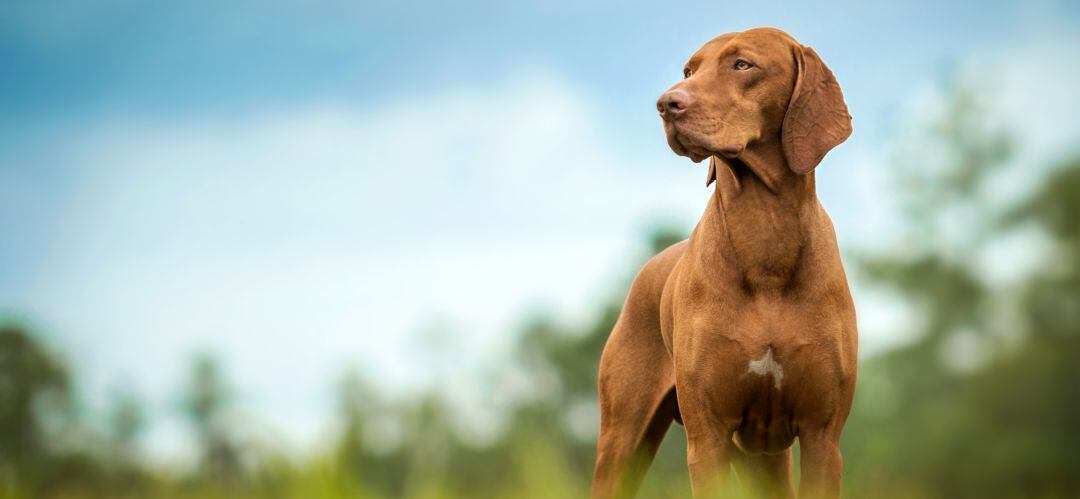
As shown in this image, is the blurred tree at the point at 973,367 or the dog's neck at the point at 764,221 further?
the blurred tree at the point at 973,367

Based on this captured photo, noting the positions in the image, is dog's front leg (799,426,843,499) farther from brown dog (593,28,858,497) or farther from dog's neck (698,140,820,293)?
dog's neck (698,140,820,293)

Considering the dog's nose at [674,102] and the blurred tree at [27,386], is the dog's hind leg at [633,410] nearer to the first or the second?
the dog's nose at [674,102]

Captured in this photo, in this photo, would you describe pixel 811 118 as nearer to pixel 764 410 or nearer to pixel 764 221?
pixel 764 221

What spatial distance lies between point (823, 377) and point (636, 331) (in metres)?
1.83

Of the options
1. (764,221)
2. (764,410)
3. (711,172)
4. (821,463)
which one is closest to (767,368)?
(764,410)

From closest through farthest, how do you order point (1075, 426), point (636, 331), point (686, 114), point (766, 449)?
point (686, 114) < point (766, 449) < point (636, 331) < point (1075, 426)

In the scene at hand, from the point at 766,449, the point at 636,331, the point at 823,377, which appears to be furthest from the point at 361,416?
the point at 636,331

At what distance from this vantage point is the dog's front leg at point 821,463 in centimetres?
611

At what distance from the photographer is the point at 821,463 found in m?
6.14

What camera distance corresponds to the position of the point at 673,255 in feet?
24.9

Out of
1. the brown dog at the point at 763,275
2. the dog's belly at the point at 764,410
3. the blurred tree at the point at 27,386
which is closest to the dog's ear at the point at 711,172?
the brown dog at the point at 763,275

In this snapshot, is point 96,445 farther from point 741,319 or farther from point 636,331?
point 741,319

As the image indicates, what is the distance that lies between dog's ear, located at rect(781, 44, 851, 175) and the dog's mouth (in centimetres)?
36

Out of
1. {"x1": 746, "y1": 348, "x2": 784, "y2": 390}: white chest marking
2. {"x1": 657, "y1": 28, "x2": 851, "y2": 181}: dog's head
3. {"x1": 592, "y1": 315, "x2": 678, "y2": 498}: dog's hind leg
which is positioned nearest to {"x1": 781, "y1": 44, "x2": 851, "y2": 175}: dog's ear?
{"x1": 657, "y1": 28, "x2": 851, "y2": 181}: dog's head
